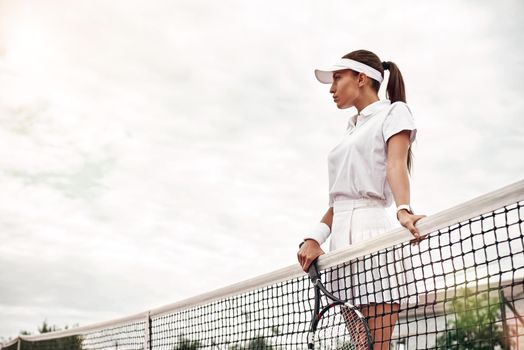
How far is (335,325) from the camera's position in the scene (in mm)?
3408

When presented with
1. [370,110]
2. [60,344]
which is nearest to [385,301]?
[370,110]

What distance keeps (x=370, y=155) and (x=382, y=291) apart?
618 mm

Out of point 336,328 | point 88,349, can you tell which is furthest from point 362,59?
point 88,349

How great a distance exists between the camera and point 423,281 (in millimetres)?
3217

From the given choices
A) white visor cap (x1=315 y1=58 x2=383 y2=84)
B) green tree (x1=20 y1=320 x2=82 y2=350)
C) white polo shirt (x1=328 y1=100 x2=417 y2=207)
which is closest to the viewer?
white polo shirt (x1=328 y1=100 x2=417 y2=207)

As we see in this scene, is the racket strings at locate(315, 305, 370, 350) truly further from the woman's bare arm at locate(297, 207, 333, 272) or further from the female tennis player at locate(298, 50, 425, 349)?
the woman's bare arm at locate(297, 207, 333, 272)

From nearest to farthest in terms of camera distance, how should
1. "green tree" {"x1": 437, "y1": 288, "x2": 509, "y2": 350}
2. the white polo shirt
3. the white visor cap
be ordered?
"green tree" {"x1": 437, "y1": 288, "x2": 509, "y2": 350} → the white polo shirt → the white visor cap

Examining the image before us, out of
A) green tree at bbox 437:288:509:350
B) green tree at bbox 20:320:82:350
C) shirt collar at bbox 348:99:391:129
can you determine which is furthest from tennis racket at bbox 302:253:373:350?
green tree at bbox 20:320:82:350

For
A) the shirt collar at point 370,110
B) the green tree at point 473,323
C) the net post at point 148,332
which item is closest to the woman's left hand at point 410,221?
the green tree at point 473,323

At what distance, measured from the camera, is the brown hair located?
11.8ft

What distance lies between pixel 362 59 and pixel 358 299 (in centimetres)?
119

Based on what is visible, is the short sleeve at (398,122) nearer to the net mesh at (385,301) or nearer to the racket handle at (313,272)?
the net mesh at (385,301)

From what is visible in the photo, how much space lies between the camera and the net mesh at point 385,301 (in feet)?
10.0

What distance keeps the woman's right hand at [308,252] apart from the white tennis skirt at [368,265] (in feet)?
0.39
